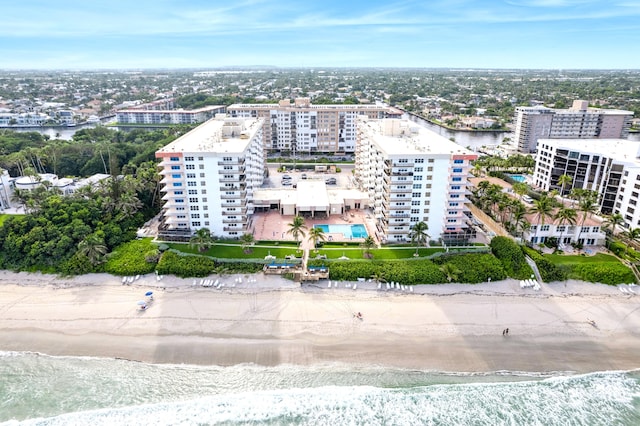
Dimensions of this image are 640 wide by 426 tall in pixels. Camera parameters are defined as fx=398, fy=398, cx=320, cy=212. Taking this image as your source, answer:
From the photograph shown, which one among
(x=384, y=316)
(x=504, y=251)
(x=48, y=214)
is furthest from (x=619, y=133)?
(x=48, y=214)

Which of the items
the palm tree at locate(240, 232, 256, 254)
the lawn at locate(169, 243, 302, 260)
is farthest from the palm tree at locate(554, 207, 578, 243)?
the palm tree at locate(240, 232, 256, 254)

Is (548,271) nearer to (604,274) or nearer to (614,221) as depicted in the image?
(604,274)

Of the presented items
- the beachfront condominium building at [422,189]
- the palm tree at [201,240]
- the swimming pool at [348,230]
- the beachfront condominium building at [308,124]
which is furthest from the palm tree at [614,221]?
the beachfront condominium building at [308,124]

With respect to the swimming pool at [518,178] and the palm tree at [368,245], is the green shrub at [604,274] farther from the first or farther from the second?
the swimming pool at [518,178]

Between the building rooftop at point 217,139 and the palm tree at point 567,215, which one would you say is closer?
the palm tree at point 567,215

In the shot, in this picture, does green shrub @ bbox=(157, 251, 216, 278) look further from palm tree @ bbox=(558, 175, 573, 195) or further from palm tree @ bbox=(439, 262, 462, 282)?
palm tree @ bbox=(558, 175, 573, 195)

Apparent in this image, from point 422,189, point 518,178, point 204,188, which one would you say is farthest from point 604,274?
point 204,188
